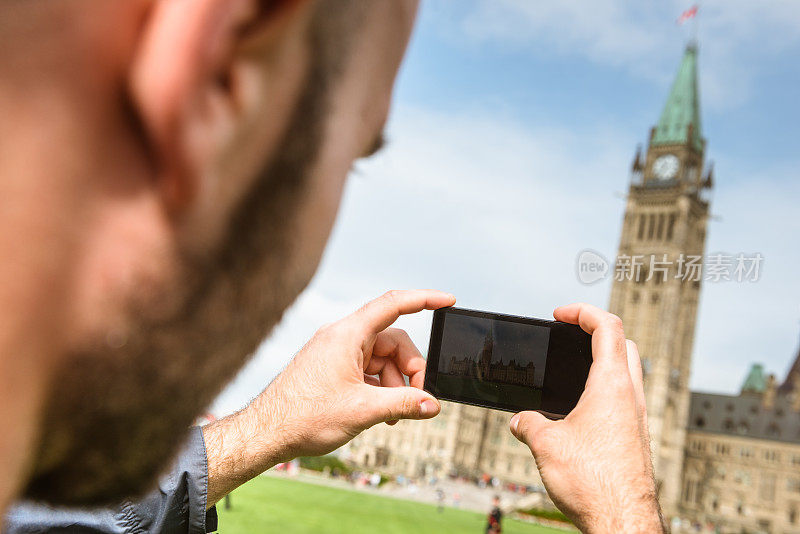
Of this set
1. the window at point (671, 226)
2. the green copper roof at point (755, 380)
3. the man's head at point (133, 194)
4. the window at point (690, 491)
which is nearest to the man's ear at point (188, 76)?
the man's head at point (133, 194)

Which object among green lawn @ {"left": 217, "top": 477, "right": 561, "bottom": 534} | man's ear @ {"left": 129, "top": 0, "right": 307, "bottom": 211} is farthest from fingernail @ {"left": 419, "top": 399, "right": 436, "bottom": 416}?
green lawn @ {"left": 217, "top": 477, "right": 561, "bottom": 534}

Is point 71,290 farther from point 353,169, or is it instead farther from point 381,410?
point 381,410

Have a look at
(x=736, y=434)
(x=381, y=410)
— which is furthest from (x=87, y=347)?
(x=736, y=434)

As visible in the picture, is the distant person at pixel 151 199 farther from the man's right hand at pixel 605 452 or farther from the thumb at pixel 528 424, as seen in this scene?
the thumb at pixel 528 424

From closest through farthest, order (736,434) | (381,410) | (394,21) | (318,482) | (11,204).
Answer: (11,204), (394,21), (381,410), (318,482), (736,434)

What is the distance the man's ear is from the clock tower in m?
47.3

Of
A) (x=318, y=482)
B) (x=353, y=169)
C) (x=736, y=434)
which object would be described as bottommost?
(x=318, y=482)

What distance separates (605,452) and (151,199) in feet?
3.58

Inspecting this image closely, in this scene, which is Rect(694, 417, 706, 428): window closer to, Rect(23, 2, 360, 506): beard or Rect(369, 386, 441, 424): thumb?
Rect(369, 386, 441, 424): thumb

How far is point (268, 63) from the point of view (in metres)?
0.42

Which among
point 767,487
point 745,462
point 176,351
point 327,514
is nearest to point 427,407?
point 176,351

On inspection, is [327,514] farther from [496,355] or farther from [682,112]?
[682,112]

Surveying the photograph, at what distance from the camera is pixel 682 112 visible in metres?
49.5

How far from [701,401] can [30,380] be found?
5523cm
